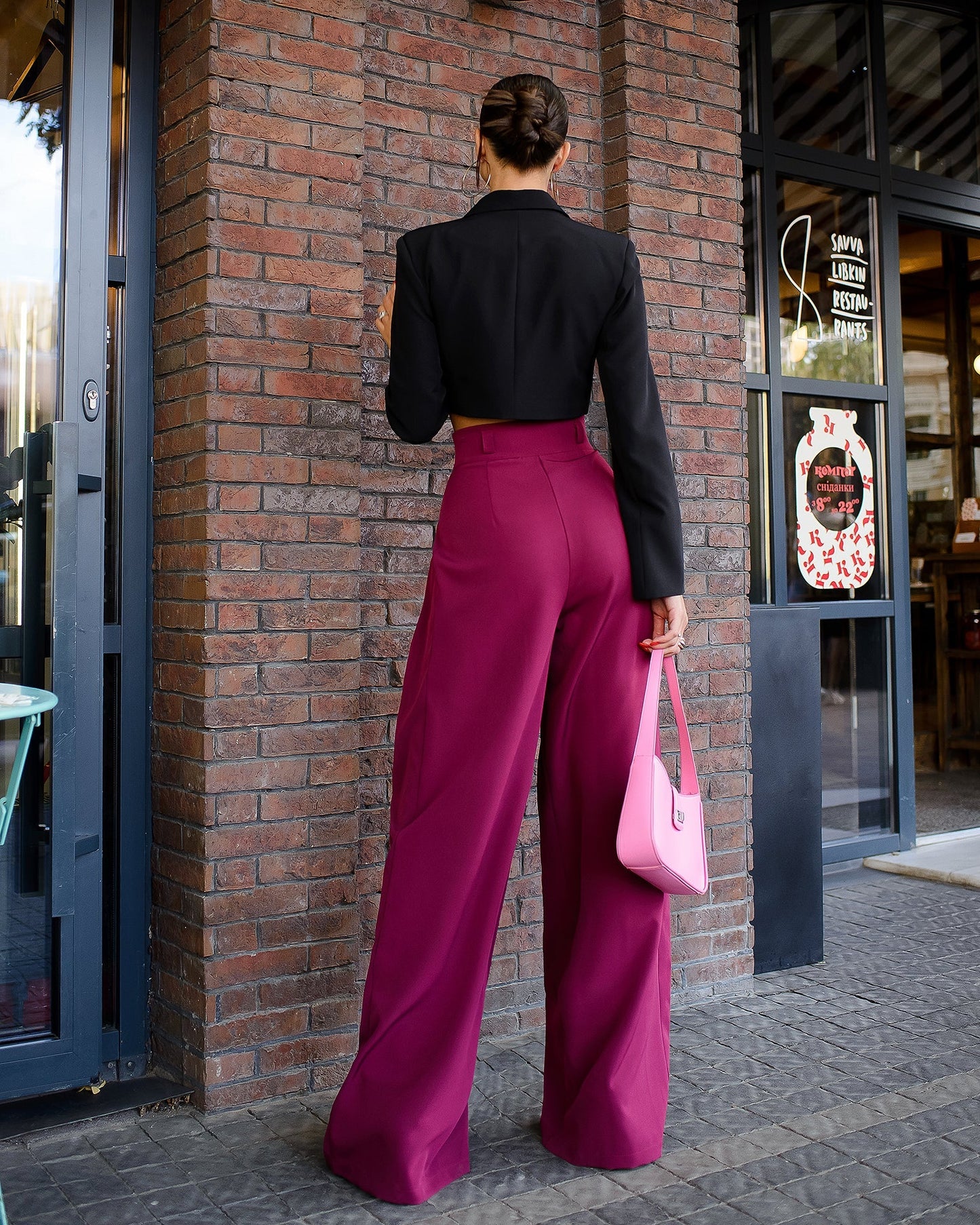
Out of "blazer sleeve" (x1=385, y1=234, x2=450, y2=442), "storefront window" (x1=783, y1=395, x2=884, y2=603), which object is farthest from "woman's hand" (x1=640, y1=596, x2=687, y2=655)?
"storefront window" (x1=783, y1=395, x2=884, y2=603)

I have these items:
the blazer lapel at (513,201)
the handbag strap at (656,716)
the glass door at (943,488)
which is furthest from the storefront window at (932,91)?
the handbag strap at (656,716)

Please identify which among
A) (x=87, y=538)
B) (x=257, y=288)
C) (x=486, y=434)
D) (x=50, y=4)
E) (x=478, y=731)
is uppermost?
(x=50, y=4)

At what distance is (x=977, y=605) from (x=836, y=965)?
4862mm

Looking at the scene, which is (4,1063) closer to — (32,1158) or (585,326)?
(32,1158)

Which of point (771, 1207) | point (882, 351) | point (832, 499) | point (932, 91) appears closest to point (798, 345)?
point (882, 351)

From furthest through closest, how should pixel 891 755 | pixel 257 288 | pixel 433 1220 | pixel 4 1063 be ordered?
pixel 891 755
pixel 257 288
pixel 4 1063
pixel 433 1220

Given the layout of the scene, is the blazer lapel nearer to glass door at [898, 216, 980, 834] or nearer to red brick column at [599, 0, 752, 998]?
red brick column at [599, 0, 752, 998]

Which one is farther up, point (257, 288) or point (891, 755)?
point (257, 288)

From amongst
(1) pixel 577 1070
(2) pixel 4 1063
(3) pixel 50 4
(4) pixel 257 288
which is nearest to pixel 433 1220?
(1) pixel 577 1070

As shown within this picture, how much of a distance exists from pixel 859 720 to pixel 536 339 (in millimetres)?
3376

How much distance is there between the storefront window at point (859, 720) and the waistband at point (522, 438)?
300 centimetres

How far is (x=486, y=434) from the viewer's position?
2441mm

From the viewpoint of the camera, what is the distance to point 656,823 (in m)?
2.32

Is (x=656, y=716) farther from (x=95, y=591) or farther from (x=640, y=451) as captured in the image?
(x=95, y=591)
